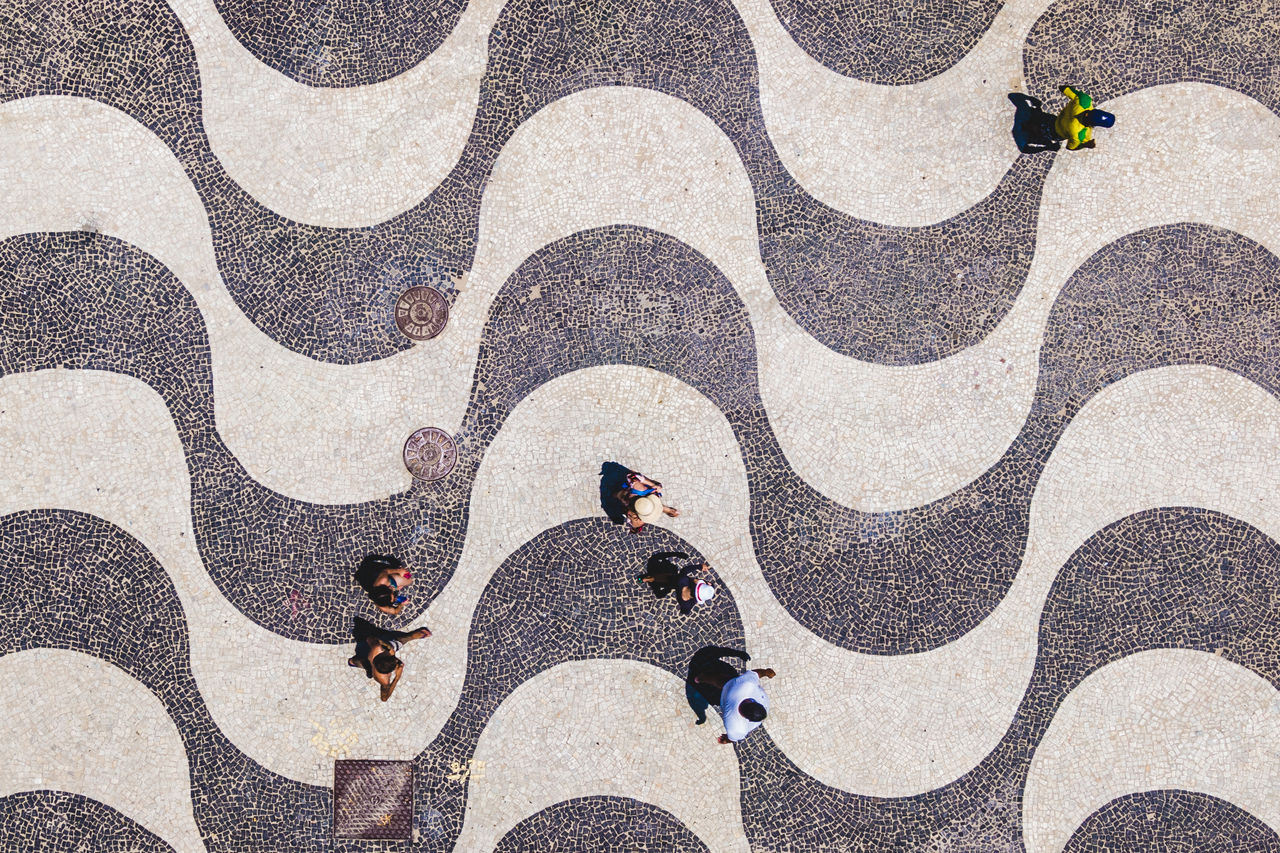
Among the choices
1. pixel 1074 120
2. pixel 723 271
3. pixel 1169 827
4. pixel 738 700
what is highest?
pixel 1074 120


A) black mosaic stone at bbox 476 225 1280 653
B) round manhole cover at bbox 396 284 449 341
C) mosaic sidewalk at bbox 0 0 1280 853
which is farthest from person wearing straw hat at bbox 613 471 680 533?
round manhole cover at bbox 396 284 449 341

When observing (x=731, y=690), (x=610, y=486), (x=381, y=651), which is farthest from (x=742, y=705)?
(x=381, y=651)


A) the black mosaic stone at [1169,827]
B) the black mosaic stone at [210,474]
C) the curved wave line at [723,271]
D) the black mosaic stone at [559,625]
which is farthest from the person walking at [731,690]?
the black mosaic stone at [1169,827]

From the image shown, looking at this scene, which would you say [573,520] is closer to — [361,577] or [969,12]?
[361,577]

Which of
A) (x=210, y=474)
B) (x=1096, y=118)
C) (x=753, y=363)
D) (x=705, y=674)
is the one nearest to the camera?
(x=1096, y=118)

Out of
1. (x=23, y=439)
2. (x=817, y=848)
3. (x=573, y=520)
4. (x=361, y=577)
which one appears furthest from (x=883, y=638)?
(x=23, y=439)

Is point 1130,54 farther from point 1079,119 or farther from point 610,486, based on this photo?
point 610,486
